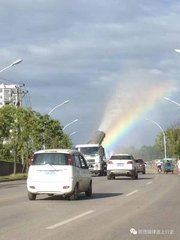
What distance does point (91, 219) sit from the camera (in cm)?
1476

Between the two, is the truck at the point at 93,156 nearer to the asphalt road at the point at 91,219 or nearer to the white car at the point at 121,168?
the white car at the point at 121,168

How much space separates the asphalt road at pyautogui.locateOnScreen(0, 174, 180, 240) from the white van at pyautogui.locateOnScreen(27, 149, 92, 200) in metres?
0.41

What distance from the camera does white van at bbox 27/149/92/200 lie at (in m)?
20.6

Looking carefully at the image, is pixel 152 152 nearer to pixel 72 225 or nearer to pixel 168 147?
pixel 168 147

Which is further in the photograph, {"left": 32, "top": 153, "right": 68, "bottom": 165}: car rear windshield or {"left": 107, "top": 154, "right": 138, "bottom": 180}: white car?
{"left": 107, "top": 154, "right": 138, "bottom": 180}: white car

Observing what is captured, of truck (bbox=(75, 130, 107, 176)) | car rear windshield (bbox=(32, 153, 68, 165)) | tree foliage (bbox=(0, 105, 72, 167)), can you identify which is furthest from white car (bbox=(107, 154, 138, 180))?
car rear windshield (bbox=(32, 153, 68, 165))

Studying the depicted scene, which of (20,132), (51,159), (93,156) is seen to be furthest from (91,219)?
(20,132)

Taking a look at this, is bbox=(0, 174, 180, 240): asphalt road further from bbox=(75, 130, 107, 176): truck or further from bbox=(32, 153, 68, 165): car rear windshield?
bbox=(75, 130, 107, 176): truck

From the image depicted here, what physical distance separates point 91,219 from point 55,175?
239 inches

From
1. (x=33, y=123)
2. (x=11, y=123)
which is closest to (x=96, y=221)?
(x=11, y=123)

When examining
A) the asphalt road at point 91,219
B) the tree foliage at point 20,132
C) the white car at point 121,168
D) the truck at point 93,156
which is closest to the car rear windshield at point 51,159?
the asphalt road at point 91,219

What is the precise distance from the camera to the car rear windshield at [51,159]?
21062 mm

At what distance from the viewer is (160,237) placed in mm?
11562

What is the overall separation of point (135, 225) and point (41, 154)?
332 inches
